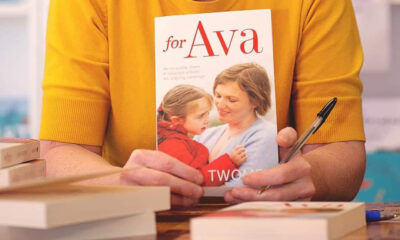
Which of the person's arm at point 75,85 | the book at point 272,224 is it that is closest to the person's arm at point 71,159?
the person's arm at point 75,85

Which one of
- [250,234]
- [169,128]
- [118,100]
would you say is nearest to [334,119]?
[169,128]

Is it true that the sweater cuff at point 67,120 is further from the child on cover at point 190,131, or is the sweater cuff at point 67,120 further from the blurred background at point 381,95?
the blurred background at point 381,95

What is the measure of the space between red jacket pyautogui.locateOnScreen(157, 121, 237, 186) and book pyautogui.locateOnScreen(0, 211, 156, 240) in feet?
1.24

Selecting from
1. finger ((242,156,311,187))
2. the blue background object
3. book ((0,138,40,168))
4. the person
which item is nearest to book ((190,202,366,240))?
finger ((242,156,311,187))

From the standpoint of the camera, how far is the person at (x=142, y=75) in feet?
4.85

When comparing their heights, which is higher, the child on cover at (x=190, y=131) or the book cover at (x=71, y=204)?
the child on cover at (x=190, y=131)

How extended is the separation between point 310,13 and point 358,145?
342mm

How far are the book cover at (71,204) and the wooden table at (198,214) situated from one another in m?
0.05

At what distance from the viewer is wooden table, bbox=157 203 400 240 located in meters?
0.88

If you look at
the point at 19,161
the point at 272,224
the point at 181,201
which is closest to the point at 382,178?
the point at 181,201

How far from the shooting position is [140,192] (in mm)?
872

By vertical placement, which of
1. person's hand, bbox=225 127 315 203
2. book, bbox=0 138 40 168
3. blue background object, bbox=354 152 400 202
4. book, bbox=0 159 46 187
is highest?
book, bbox=0 138 40 168

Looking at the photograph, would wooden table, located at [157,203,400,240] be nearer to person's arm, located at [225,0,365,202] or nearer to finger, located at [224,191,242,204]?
finger, located at [224,191,242,204]

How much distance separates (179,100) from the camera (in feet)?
4.26
